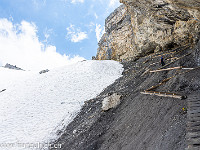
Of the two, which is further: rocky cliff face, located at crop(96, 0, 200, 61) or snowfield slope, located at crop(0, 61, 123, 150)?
rocky cliff face, located at crop(96, 0, 200, 61)

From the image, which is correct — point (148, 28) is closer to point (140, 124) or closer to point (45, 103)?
point (45, 103)

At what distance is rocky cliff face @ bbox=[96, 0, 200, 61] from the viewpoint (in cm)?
1365

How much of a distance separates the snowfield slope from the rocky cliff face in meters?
9.18

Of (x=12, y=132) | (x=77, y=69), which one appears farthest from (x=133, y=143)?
(x=77, y=69)

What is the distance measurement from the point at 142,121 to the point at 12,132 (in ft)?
37.0

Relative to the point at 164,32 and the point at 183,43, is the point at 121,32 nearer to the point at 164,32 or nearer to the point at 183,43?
the point at 164,32

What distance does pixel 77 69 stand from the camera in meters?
26.8

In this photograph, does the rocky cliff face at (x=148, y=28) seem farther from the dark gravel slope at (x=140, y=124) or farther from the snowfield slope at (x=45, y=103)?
the snowfield slope at (x=45, y=103)

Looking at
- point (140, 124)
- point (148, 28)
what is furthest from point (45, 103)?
point (148, 28)

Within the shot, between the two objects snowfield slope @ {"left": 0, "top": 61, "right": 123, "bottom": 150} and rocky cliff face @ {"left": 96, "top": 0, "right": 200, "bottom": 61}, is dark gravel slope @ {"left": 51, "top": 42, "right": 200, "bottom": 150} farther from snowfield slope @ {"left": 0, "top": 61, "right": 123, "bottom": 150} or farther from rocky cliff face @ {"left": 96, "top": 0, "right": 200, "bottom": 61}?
rocky cliff face @ {"left": 96, "top": 0, "right": 200, "bottom": 61}

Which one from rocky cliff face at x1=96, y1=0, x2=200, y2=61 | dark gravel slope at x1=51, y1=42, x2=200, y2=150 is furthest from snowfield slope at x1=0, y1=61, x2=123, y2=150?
rocky cliff face at x1=96, y1=0, x2=200, y2=61

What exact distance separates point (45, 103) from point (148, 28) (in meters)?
22.5

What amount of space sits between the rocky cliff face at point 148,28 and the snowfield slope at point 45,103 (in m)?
9.18

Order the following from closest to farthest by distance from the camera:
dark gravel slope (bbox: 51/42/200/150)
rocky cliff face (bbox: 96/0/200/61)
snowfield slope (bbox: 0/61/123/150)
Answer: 1. dark gravel slope (bbox: 51/42/200/150)
2. snowfield slope (bbox: 0/61/123/150)
3. rocky cliff face (bbox: 96/0/200/61)
